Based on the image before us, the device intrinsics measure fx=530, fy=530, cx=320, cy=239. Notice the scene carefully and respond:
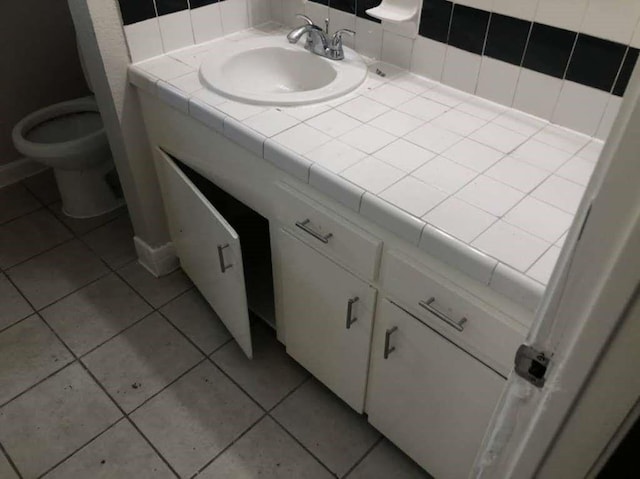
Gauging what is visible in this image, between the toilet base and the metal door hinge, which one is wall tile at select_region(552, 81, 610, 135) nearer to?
the metal door hinge

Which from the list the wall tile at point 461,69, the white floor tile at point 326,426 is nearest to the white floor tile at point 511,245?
the wall tile at point 461,69

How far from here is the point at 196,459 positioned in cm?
142

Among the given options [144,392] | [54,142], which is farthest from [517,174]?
[54,142]

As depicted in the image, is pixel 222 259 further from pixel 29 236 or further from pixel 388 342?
pixel 29 236

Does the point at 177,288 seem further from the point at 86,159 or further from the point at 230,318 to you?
the point at 86,159

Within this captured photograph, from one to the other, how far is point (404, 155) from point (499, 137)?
25 centimetres

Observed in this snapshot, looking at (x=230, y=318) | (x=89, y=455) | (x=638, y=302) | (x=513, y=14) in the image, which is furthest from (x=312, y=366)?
(x=638, y=302)

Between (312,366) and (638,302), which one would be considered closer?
(638,302)

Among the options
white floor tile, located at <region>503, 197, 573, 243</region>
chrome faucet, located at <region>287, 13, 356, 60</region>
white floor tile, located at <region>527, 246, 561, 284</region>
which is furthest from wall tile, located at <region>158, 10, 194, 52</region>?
white floor tile, located at <region>527, 246, 561, 284</region>

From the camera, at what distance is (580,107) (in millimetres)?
1201

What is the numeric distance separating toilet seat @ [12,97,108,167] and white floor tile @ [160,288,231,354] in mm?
685

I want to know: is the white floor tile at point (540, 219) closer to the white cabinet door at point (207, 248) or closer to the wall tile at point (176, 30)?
the white cabinet door at point (207, 248)

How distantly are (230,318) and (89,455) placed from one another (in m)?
0.52

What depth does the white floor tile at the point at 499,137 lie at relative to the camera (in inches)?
47.1
